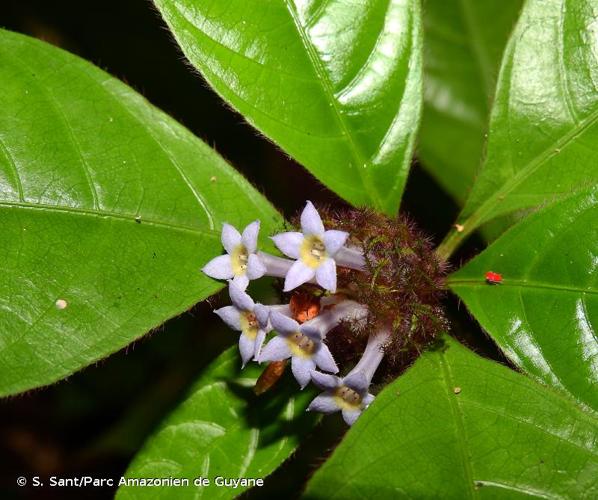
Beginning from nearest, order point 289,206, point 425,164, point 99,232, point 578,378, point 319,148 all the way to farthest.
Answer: point 578,378
point 99,232
point 319,148
point 425,164
point 289,206

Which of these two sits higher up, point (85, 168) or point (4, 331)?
point (85, 168)

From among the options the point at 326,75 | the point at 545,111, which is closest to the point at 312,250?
the point at 326,75

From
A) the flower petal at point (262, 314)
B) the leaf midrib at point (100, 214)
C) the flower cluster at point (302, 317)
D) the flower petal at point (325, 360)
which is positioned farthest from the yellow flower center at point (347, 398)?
the leaf midrib at point (100, 214)

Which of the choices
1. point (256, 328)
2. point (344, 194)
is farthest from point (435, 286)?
point (256, 328)

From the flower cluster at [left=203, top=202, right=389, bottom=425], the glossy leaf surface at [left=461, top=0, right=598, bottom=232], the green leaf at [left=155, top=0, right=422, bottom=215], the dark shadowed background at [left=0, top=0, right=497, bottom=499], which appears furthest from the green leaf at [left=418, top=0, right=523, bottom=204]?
the flower cluster at [left=203, top=202, right=389, bottom=425]

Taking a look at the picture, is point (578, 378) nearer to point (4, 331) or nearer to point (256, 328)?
point (256, 328)

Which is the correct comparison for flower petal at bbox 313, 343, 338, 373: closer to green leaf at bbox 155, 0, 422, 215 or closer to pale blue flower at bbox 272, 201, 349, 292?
pale blue flower at bbox 272, 201, 349, 292

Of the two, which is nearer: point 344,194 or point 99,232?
point 99,232

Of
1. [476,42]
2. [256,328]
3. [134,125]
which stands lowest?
[256,328]

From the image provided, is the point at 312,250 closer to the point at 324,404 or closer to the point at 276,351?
the point at 276,351
